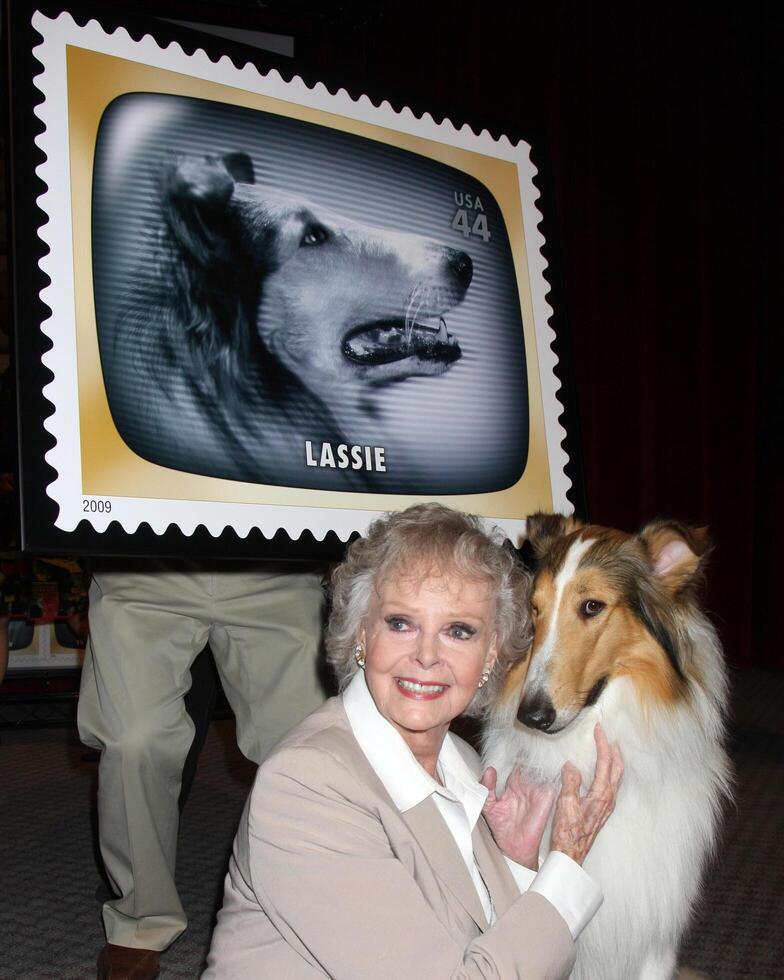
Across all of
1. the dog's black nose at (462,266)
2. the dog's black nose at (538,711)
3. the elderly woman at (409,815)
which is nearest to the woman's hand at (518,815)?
the elderly woman at (409,815)

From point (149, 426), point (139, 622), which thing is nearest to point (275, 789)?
point (149, 426)

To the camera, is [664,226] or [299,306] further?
[664,226]

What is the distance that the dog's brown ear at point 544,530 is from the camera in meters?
1.68

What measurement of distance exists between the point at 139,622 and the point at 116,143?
89cm

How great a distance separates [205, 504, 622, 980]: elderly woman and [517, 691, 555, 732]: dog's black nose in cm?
7

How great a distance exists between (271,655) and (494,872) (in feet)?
2.53

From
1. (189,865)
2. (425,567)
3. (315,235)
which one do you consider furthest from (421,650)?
(189,865)

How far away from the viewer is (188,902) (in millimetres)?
2607

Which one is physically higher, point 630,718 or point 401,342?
point 401,342

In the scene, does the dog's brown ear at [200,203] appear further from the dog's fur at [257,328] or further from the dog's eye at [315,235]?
the dog's eye at [315,235]

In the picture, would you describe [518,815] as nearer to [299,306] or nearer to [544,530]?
[544,530]

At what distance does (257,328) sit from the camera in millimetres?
1500

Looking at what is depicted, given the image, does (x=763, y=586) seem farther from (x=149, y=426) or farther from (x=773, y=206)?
(x=149, y=426)

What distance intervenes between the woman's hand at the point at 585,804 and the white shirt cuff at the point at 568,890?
64 mm
